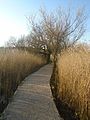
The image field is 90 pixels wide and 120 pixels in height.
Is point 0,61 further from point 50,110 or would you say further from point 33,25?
point 33,25

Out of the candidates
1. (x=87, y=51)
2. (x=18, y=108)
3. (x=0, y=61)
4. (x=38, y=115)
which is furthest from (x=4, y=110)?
(x=0, y=61)

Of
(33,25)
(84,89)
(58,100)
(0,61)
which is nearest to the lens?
(84,89)

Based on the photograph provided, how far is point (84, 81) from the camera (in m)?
6.25

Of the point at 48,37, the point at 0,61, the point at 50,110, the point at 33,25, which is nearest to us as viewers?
the point at 50,110

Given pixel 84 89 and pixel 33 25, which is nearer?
pixel 84 89

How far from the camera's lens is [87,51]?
6945mm

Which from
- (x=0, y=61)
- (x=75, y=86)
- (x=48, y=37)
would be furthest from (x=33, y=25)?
(x=75, y=86)

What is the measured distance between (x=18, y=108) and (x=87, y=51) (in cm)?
239

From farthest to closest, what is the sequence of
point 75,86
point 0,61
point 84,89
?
point 0,61 < point 75,86 < point 84,89

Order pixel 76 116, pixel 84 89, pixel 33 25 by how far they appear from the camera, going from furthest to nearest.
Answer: pixel 33 25, pixel 76 116, pixel 84 89

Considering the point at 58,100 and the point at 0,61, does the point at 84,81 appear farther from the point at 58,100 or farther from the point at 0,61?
the point at 0,61

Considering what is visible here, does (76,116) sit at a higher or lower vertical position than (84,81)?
lower

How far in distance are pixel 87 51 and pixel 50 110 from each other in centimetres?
190

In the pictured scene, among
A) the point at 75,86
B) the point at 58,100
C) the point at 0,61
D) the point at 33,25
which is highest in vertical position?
the point at 33,25
